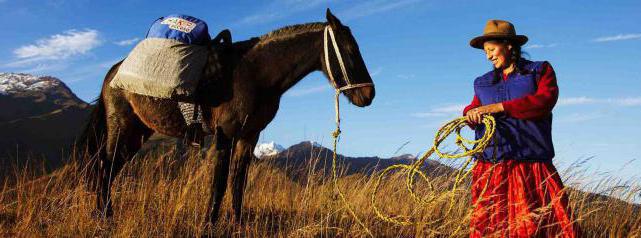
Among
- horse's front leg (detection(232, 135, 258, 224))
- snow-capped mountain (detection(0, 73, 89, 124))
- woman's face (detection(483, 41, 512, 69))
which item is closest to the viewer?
woman's face (detection(483, 41, 512, 69))

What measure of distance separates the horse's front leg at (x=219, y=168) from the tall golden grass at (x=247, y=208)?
168mm

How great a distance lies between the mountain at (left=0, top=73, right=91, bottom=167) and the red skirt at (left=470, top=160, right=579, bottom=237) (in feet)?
104

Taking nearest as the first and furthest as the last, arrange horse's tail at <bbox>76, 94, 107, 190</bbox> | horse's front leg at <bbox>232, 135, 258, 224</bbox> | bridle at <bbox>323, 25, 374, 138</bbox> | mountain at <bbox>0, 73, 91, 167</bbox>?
bridle at <bbox>323, 25, 374, 138</bbox>, horse's front leg at <bbox>232, 135, 258, 224</bbox>, horse's tail at <bbox>76, 94, 107, 190</bbox>, mountain at <bbox>0, 73, 91, 167</bbox>

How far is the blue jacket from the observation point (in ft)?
10.9

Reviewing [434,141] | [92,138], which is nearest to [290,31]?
[434,141]

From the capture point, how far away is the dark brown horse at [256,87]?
4223 millimetres

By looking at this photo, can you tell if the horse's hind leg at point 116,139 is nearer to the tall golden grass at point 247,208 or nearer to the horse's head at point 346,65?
the tall golden grass at point 247,208

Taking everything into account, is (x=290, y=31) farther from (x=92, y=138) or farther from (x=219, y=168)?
(x=92, y=138)

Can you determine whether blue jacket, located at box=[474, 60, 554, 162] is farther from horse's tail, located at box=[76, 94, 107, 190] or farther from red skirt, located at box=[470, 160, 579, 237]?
horse's tail, located at box=[76, 94, 107, 190]

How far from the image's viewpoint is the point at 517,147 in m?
3.36

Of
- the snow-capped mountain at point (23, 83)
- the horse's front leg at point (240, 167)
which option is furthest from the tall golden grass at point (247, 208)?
the snow-capped mountain at point (23, 83)

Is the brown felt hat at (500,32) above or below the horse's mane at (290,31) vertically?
below

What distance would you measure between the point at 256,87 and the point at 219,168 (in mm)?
825

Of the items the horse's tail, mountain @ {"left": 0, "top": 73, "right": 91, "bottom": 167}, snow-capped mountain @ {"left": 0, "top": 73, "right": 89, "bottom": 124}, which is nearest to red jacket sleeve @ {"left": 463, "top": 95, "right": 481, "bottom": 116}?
the horse's tail
